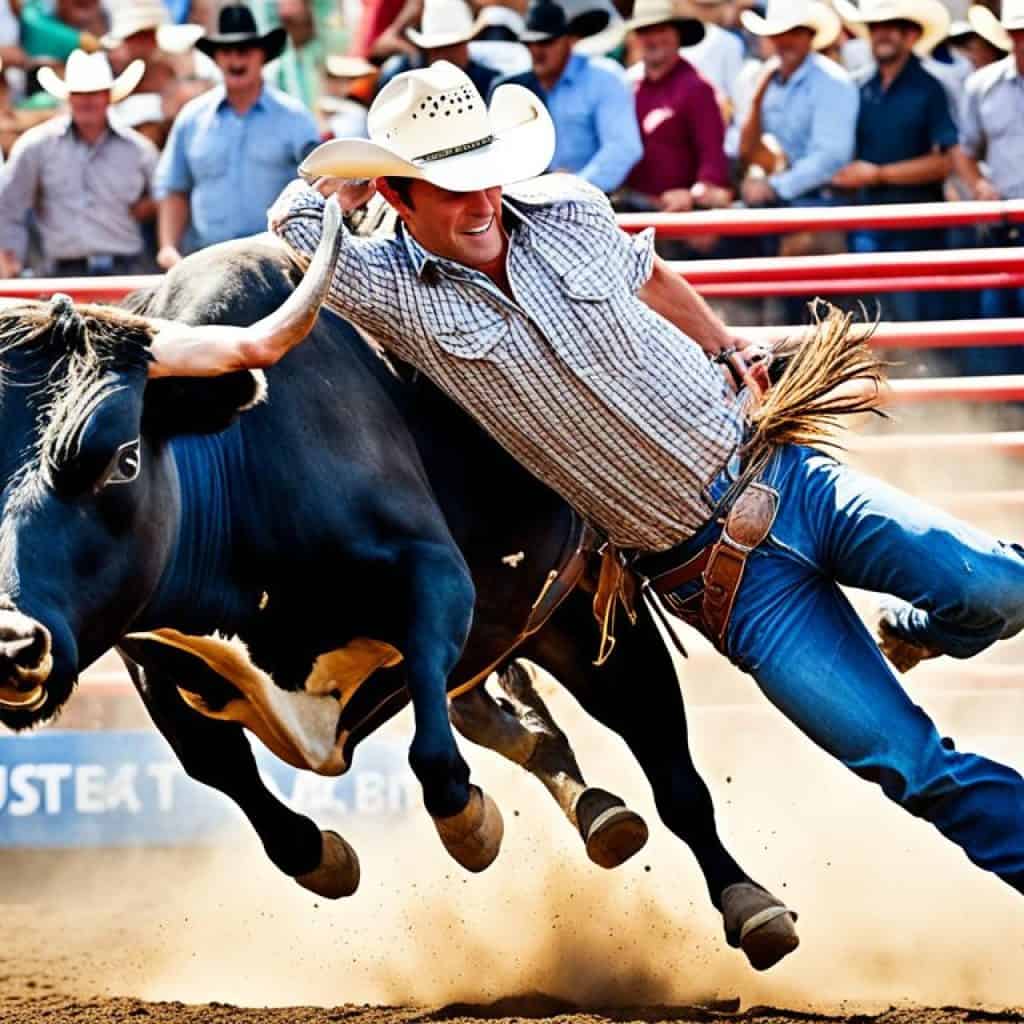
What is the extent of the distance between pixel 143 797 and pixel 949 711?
2.19 meters

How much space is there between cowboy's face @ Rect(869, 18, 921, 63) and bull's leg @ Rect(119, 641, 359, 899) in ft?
12.9

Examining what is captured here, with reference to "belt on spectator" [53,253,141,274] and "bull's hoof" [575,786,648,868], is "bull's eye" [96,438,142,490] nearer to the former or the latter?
"bull's hoof" [575,786,648,868]

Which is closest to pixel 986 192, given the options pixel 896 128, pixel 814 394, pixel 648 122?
pixel 896 128

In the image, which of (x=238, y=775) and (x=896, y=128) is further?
(x=896, y=128)

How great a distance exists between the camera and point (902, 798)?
145 inches

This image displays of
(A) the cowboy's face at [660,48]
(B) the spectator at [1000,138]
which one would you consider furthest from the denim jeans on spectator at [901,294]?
(A) the cowboy's face at [660,48]

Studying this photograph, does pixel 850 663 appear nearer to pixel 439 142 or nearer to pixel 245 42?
pixel 439 142

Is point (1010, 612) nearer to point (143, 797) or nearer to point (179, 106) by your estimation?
point (143, 797)

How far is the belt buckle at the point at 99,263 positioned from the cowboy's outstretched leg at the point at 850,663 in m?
4.30

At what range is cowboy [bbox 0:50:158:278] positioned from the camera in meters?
7.59

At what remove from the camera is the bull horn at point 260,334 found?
3.25 m

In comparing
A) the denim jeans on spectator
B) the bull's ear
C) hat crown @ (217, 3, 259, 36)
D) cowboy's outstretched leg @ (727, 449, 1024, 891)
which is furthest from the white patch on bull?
hat crown @ (217, 3, 259, 36)

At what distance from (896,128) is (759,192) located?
48cm

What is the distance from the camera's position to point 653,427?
3742 millimetres
